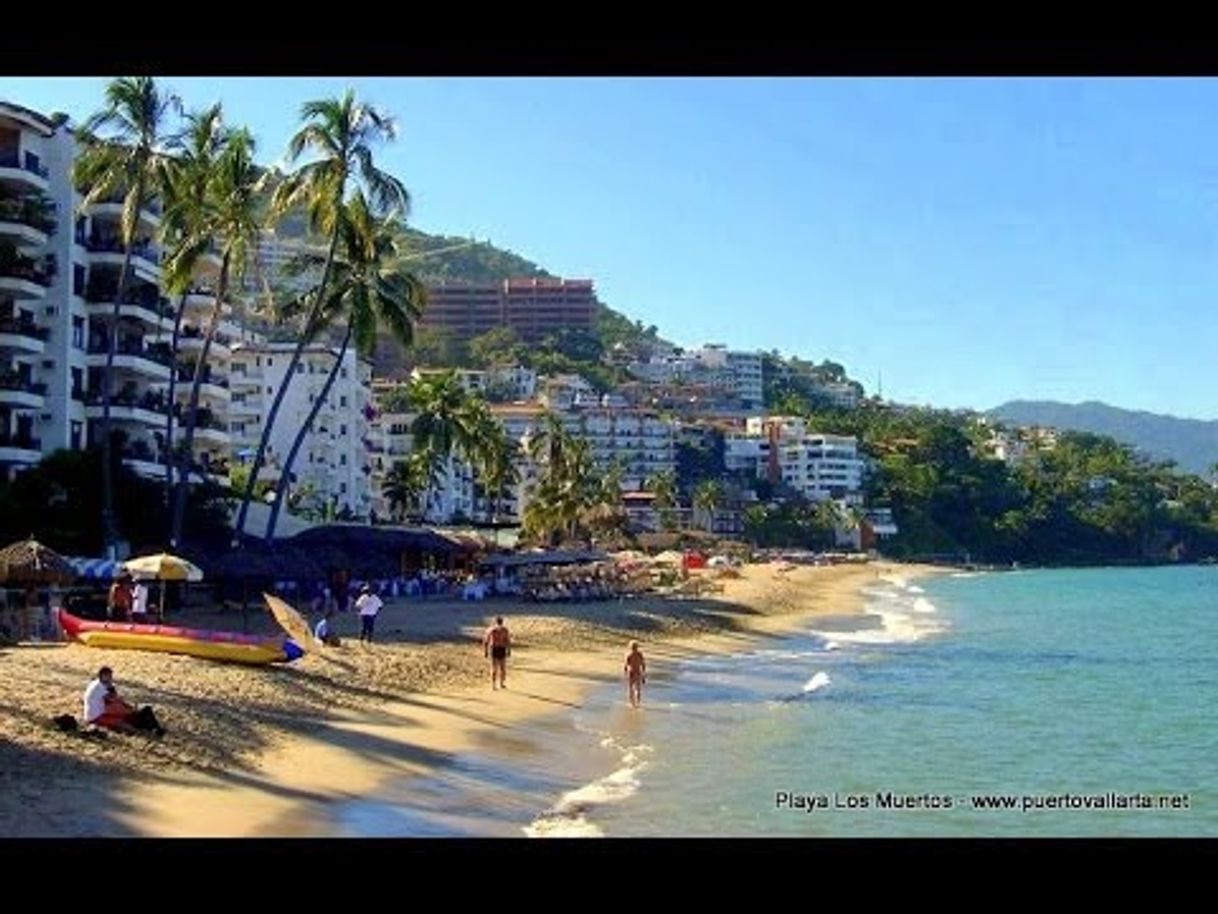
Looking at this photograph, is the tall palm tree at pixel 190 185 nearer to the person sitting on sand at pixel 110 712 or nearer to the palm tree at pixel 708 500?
the person sitting on sand at pixel 110 712

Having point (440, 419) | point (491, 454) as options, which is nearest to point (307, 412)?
point (440, 419)

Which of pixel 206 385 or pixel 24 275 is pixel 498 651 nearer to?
pixel 24 275

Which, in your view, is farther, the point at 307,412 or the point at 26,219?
the point at 307,412

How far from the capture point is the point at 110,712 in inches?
596

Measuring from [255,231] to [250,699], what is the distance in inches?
894

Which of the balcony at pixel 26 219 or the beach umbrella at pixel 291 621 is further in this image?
the balcony at pixel 26 219

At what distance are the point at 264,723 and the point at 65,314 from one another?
→ 31.7 m

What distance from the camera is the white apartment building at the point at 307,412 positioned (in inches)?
3073

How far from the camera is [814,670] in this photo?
32.5 m

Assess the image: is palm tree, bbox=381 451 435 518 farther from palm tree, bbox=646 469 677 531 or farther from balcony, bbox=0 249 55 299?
palm tree, bbox=646 469 677 531

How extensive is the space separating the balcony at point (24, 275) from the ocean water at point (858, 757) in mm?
22843

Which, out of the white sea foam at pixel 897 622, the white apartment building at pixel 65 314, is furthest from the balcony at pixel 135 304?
the white sea foam at pixel 897 622
